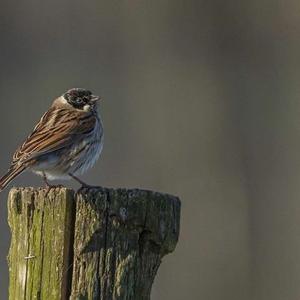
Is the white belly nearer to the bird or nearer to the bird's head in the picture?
the bird

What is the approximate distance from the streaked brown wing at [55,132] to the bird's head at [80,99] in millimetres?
194

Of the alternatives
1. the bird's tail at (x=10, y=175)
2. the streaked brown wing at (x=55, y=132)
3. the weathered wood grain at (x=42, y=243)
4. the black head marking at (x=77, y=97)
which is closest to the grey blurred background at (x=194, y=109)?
the black head marking at (x=77, y=97)

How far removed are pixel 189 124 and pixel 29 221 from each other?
1046 cm

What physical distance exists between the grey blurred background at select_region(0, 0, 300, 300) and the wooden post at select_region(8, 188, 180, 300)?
8.44 m

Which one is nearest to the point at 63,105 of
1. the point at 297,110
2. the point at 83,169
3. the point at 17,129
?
the point at 83,169

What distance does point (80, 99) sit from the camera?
8.41 meters

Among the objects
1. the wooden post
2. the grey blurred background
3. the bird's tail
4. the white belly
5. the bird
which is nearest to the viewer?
the wooden post

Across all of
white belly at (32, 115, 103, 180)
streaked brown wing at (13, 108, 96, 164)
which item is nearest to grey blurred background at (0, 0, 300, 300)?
streaked brown wing at (13, 108, 96, 164)

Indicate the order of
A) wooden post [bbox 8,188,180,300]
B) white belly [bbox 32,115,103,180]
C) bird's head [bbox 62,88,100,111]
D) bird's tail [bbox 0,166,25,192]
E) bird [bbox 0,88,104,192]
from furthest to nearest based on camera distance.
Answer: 1. bird's head [bbox 62,88,100,111]
2. white belly [bbox 32,115,103,180]
3. bird [bbox 0,88,104,192]
4. bird's tail [bbox 0,166,25,192]
5. wooden post [bbox 8,188,180,300]

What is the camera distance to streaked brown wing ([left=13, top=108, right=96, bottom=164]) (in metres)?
7.49

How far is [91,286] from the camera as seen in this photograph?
5.57m

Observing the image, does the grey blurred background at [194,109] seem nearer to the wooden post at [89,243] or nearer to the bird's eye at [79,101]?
the bird's eye at [79,101]

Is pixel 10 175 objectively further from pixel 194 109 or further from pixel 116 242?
pixel 194 109

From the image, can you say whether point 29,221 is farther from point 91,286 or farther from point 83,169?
point 83,169
